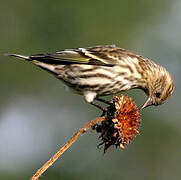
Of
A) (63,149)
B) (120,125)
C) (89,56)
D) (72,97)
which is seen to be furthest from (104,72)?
(72,97)

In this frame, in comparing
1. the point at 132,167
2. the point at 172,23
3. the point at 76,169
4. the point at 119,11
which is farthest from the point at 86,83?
the point at 172,23

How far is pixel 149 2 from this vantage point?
107ft

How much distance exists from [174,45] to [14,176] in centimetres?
893

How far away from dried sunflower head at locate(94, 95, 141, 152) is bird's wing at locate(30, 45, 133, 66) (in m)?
1.48

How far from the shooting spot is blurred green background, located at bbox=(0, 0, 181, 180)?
24.2 meters

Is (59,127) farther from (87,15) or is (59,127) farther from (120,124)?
(120,124)

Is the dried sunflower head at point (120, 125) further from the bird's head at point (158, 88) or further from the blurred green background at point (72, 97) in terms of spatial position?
the blurred green background at point (72, 97)

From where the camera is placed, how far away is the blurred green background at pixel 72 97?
24219mm

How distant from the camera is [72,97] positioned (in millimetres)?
26891

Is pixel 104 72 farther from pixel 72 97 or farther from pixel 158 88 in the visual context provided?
pixel 72 97

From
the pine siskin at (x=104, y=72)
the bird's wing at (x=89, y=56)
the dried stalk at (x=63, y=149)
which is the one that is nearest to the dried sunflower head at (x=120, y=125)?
the dried stalk at (x=63, y=149)

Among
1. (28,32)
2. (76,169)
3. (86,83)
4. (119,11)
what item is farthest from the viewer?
(119,11)

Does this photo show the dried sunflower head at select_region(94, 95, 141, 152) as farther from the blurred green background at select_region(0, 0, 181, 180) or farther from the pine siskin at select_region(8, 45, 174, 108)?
the blurred green background at select_region(0, 0, 181, 180)

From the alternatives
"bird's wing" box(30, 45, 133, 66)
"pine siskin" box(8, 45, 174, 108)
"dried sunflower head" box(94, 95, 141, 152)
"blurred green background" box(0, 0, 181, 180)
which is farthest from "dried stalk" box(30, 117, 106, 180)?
"blurred green background" box(0, 0, 181, 180)
